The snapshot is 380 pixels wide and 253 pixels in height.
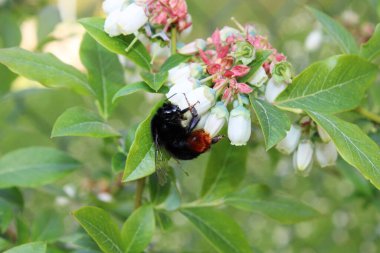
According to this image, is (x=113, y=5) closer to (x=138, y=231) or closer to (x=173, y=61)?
(x=173, y=61)

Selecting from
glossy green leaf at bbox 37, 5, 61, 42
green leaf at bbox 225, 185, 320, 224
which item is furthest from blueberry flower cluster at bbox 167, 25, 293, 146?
glossy green leaf at bbox 37, 5, 61, 42

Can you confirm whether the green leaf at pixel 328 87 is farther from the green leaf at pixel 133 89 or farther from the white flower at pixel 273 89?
the green leaf at pixel 133 89

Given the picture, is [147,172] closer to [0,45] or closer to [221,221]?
[221,221]

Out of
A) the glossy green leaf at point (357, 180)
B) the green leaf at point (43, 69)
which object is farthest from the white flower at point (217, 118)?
the glossy green leaf at point (357, 180)

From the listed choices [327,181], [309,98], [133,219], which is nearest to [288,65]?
[309,98]

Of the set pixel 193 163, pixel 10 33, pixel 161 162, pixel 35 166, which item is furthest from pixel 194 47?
pixel 193 163
